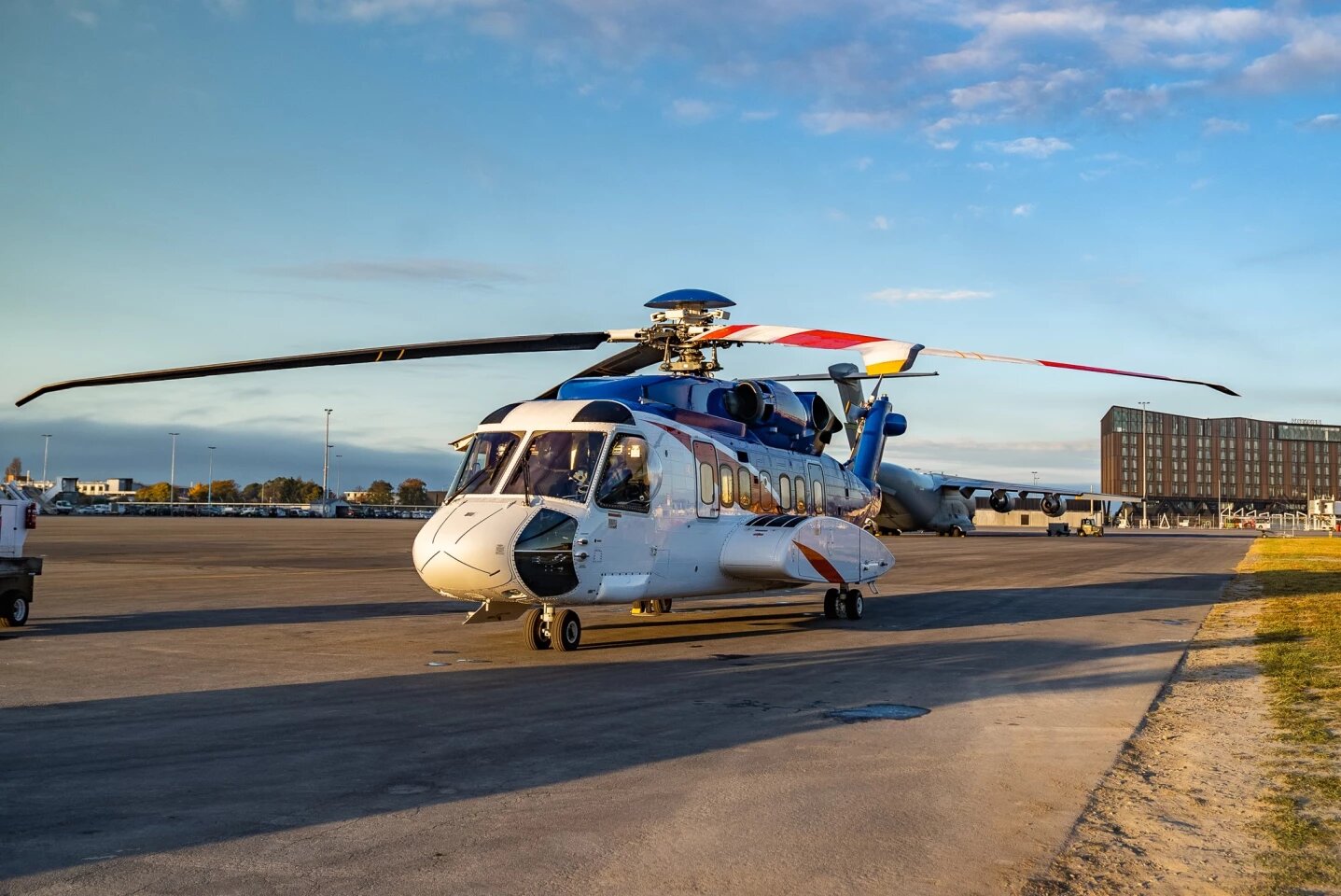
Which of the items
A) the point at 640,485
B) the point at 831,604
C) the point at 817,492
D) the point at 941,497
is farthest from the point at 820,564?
the point at 941,497

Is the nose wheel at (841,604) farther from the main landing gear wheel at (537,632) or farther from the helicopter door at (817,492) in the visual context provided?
the main landing gear wheel at (537,632)

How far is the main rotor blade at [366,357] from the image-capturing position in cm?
1165

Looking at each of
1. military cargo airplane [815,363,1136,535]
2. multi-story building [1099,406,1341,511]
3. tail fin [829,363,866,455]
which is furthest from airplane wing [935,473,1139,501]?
multi-story building [1099,406,1341,511]

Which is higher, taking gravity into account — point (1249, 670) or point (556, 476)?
point (556, 476)

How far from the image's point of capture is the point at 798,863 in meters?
5.04

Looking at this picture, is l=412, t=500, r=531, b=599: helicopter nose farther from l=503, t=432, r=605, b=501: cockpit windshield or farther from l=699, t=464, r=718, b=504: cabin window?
l=699, t=464, r=718, b=504: cabin window

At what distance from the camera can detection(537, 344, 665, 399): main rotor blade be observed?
15609 millimetres

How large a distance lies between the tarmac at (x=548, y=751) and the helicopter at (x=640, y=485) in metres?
0.85

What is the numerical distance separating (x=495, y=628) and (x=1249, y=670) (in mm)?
9382

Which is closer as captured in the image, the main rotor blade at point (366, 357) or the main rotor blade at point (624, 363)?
the main rotor blade at point (366, 357)

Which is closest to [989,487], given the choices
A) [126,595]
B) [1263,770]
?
[126,595]

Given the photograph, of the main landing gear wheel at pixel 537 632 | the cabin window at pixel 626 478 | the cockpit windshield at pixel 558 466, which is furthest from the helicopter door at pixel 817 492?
the main landing gear wheel at pixel 537 632

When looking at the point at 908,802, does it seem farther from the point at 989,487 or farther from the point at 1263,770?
the point at 989,487

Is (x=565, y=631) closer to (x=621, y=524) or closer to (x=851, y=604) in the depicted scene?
(x=621, y=524)
